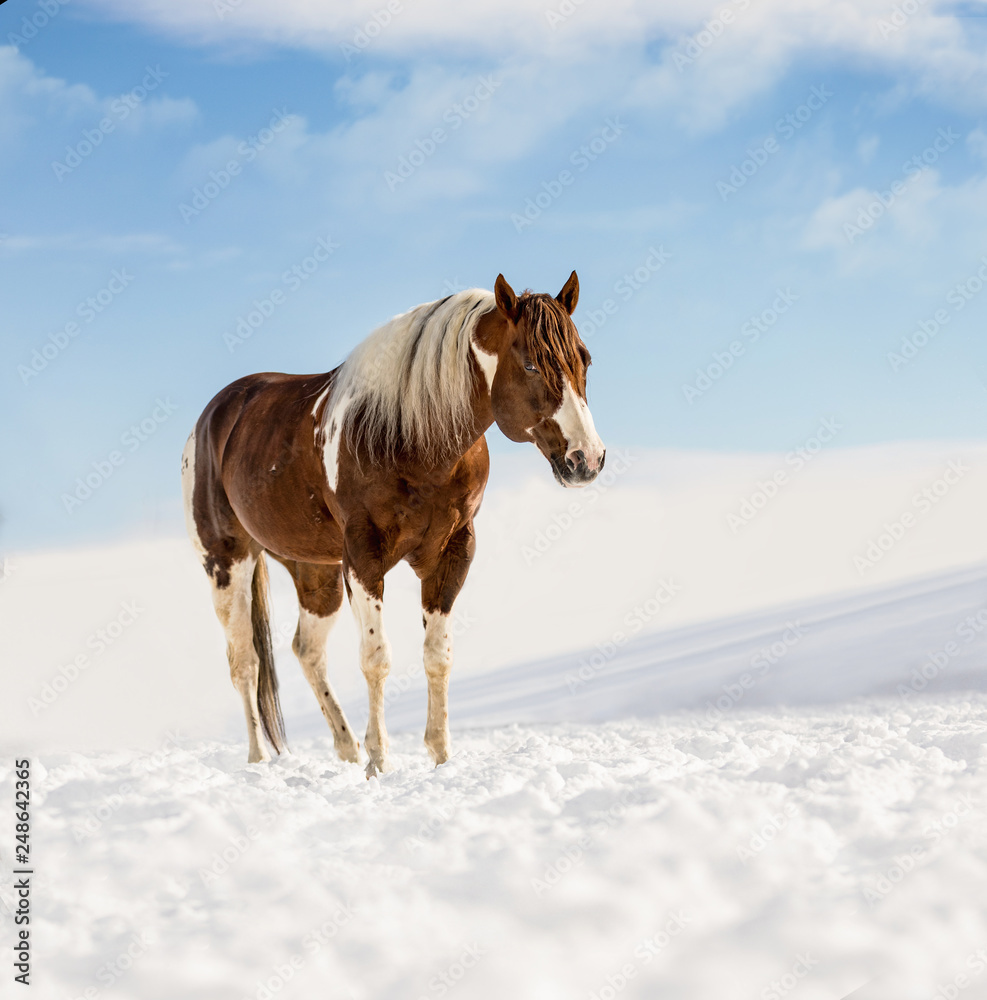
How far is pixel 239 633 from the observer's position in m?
5.82

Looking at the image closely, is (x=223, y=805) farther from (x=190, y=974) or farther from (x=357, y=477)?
(x=357, y=477)

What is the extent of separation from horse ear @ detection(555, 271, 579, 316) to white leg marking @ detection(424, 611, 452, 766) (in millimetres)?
1659

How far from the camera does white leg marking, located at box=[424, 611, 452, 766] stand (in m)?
4.74

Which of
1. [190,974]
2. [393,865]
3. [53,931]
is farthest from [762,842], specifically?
[53,931]

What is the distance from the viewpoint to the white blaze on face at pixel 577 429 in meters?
4.07

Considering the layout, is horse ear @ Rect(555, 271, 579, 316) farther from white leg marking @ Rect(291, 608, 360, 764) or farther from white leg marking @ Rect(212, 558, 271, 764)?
white leg marking @ Rect(212, 558, 271, 764)

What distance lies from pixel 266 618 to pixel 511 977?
13.4 feet

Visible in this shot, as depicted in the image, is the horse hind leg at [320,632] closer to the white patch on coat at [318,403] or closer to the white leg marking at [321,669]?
the white leg marking at [321,669]

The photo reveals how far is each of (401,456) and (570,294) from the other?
3.67 ft

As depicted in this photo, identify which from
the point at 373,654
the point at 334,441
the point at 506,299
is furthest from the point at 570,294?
the point at 373,654

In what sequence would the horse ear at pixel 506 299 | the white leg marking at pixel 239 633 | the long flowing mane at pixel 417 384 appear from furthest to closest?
the white leg marking at pixel 239 633 → the long flowing mane at pixel 417 384 → the horse ear at pixel 506 299

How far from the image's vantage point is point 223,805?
3232mm

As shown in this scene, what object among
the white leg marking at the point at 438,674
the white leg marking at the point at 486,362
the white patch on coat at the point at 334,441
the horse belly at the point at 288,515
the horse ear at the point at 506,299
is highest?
the horse ear at the point at 506,299

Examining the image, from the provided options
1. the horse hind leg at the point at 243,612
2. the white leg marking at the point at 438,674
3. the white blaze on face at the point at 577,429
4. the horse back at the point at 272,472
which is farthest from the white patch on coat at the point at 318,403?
the white blaze on face at the point at 577,429
